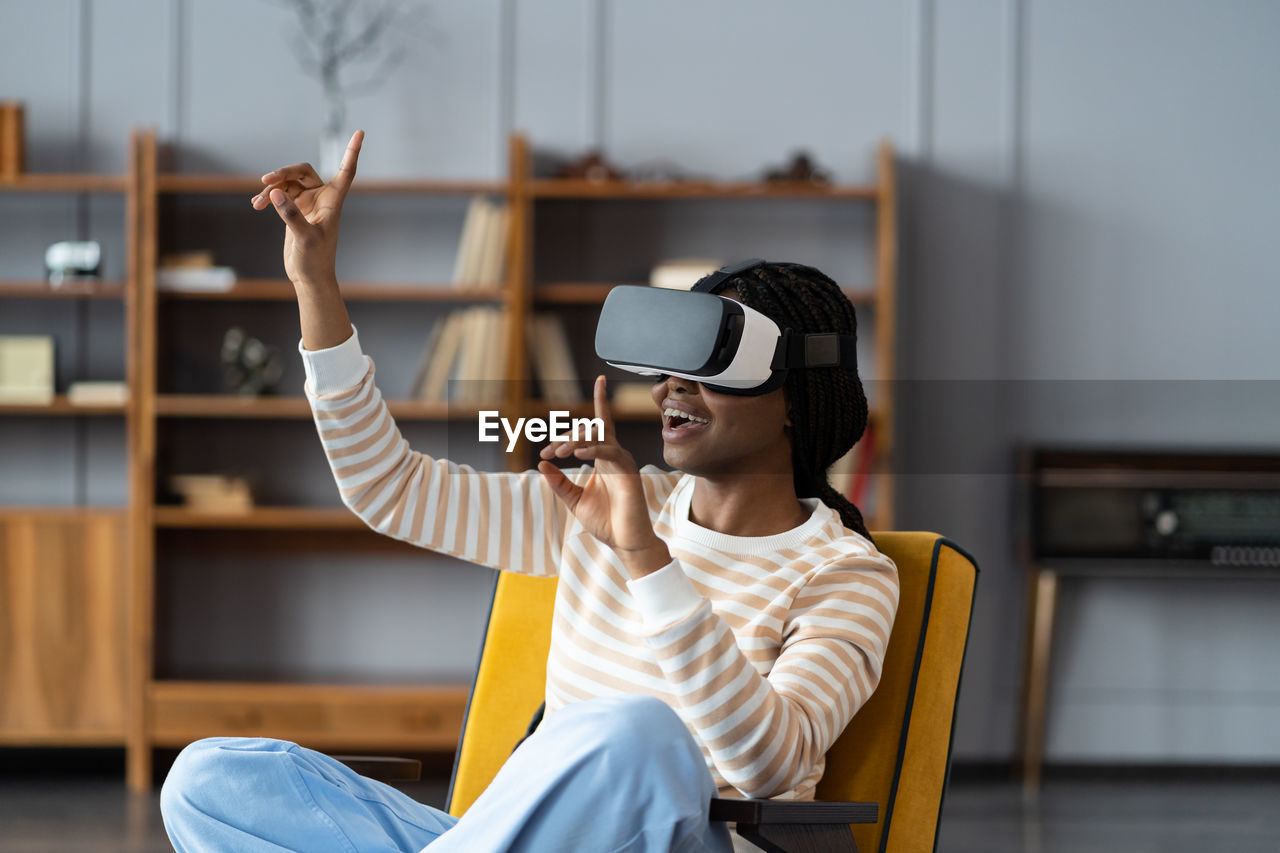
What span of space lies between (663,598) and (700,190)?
7.99 feet

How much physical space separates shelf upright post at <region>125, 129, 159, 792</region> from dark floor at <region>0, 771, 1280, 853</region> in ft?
0.64

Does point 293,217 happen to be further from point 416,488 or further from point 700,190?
point 700,190

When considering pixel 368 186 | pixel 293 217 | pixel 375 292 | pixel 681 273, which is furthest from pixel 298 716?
pixel 293 217

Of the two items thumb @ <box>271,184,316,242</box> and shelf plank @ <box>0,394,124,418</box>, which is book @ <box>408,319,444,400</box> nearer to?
shelf plank @ <box>0,394,124,418</box>

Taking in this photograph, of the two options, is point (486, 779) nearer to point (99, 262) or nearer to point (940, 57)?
point (99, 262)

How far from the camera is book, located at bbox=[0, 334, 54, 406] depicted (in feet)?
11.2

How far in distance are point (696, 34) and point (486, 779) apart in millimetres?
2715

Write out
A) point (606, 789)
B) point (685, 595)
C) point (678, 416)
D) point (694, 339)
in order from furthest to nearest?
point (678, 416), point (694, 339), point (685, 595), point (606, 789)

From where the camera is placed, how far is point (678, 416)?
1.31m

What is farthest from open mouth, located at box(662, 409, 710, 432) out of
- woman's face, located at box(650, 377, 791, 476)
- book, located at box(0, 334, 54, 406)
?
book, located at box(0, 334, 54, 406)

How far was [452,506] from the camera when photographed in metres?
1.40

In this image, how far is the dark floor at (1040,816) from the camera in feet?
9.31

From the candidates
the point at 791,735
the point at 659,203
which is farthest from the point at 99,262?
the point at 791,735

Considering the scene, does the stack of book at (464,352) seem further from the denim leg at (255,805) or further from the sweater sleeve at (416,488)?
the denim leg at (255,805)
